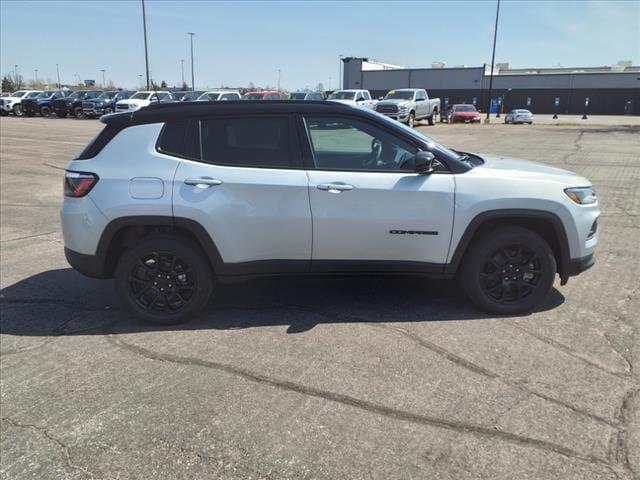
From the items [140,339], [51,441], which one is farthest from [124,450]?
[140,339]

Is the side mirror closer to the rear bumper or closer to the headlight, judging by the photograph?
the headlight

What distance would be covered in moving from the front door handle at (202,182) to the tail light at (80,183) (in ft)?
2.44

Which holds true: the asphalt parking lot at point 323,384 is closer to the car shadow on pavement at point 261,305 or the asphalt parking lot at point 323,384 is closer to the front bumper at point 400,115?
the car shadow on pavement at point 261,305

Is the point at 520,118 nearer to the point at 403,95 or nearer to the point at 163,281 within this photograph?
the point at 403,95

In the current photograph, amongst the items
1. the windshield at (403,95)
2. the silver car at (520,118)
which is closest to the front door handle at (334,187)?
Answer: the windshield at (403,95)

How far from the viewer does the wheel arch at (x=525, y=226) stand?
425 centimetres

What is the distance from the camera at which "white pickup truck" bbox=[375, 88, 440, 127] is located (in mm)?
28156

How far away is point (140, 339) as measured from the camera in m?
4.15

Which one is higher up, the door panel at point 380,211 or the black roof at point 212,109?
the black roof at point 212,109

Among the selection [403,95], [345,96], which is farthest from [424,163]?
[403,95]

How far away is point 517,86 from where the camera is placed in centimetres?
7244

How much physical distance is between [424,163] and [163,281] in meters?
2.30

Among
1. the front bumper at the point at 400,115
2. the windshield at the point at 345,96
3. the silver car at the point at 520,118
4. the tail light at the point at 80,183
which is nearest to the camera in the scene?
the tail light at the point at 80,183

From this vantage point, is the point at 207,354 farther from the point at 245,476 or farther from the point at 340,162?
the point at 340,162
